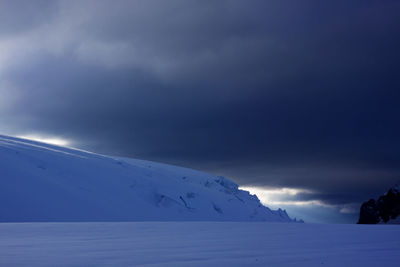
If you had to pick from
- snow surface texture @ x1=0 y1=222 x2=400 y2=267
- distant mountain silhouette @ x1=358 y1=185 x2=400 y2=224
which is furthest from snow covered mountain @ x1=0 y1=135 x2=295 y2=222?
distant mountain silhouette @ x1=358 y1=185 x2=400 y2=224

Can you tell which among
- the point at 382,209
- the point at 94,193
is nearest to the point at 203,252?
the point at 94,193

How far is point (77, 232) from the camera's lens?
11.4m

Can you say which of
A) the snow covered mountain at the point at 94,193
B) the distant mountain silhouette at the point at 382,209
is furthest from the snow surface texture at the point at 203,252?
the distant mountain silhouette at the point at 382,209

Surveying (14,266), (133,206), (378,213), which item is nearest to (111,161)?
(133,206)

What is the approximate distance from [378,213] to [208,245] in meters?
140

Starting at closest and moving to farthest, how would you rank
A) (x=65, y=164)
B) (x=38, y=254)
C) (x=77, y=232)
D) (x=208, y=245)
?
(x=38, y=254) < (x=208, y=245) < (x=77, y=232) < (x=65, y=164)

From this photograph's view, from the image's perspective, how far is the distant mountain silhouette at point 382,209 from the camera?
429 feet

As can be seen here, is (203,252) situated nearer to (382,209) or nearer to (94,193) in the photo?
(94,193)

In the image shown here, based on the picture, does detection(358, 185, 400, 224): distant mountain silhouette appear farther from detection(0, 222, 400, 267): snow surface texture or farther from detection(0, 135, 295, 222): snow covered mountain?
detection(0, 222, 400, 267): snow surface texture

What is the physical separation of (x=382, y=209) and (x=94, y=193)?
4938 inches

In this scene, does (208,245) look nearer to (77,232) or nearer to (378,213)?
(77,232)

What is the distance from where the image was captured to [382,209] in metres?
133

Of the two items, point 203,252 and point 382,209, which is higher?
point 382,209

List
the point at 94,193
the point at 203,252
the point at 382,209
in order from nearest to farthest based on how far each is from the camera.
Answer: the point at 203,252 → the point at 94,193 → the point at 382,209
